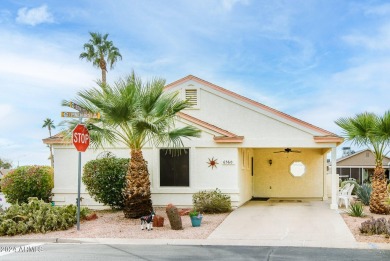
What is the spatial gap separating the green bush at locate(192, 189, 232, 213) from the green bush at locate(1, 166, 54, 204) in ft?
20.9

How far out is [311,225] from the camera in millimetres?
13859

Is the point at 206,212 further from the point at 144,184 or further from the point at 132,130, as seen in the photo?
the point at 132,130

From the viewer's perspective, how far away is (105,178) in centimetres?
1656

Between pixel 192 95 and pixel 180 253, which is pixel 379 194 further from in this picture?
pixel 180 253

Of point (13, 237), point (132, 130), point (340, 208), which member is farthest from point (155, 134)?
point (340, 208)

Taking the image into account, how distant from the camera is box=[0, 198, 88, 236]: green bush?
12781 mm

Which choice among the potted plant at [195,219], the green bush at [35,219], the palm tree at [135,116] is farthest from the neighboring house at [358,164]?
the green bush at [35,219]

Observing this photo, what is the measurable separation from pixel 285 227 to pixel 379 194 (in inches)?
192

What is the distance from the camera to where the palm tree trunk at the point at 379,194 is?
16.3m

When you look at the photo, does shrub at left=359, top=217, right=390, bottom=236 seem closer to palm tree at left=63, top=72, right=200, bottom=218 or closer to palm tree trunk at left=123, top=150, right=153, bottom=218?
palm tree at left=63, top=72, right=200, bottom=218

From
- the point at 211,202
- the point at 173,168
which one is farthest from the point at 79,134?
the point at 173,168

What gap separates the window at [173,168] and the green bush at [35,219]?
491 cm

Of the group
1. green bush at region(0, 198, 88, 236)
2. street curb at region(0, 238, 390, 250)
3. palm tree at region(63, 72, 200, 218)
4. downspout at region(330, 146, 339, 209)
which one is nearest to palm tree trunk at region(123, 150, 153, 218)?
palm tree at region(63, 72, 200, 218)

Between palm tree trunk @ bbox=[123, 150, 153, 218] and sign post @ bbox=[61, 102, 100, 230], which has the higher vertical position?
sign post @ bbox=[61, 102, 100, 230]
